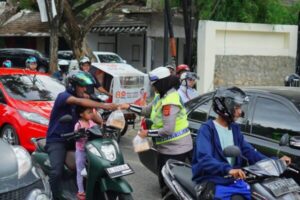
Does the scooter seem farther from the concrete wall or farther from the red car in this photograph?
the concrete wall

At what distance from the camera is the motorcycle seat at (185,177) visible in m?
4.48

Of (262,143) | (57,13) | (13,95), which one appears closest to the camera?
(262,143)

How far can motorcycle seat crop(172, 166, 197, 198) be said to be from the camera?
4477mm

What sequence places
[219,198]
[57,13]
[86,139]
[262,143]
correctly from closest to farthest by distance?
1. [219,198]
2. [86,139]
3. [262,143]
4. [57,13]

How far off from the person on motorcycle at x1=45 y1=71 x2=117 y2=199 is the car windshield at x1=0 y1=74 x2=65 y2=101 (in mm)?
4043

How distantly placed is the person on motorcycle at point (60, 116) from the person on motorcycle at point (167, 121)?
51 cm

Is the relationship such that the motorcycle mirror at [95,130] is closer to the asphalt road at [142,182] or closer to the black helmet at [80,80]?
the black helmet at [80,80]

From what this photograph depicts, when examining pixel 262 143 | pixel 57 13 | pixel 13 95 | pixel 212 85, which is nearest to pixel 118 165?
pixel 262 143

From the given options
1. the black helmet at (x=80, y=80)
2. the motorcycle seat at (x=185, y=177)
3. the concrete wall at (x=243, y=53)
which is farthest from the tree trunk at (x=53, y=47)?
the motorcycle seat at (x=185, y=177)

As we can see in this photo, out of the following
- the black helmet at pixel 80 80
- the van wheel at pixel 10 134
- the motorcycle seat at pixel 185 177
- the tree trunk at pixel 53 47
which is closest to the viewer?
the motorcycle seat at pixel 185 177

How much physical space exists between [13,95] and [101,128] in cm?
456

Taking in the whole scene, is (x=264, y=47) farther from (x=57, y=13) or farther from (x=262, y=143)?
(x=262, y=143)

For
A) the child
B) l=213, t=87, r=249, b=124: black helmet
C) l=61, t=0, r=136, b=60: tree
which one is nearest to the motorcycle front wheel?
the child

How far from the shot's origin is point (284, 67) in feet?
49.9
